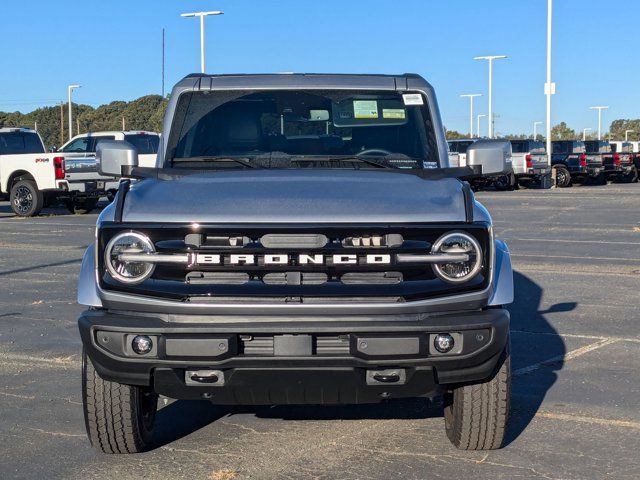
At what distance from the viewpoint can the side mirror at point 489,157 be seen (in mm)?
5676

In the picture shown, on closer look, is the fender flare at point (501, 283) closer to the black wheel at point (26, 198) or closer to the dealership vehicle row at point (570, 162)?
the black wheel at point (26, 198)

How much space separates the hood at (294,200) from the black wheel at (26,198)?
63.6ft

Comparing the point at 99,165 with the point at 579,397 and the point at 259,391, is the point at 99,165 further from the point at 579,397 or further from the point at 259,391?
the point at 579,397

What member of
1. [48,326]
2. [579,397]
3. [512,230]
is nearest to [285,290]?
Answer: [579,397]

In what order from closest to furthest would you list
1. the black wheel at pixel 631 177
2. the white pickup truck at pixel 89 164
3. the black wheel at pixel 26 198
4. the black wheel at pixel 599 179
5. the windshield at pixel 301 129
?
the windshield at pixel 301 129, the white pickup truck at pixel 89 164, the black wheel at pixel 26 198, the black wheel at pixel 599 179, the black wheel at pixel 631 177

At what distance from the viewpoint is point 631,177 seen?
45.1 meters

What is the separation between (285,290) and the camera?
4.37 m

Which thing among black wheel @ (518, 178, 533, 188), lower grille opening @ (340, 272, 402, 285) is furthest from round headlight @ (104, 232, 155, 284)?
black wheel @ (518, 178, 533, 188)

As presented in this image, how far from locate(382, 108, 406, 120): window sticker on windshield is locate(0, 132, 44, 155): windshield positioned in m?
19.4

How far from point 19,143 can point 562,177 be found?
22714 mm

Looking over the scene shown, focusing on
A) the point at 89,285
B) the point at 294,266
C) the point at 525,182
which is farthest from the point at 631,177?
the point at 89,285

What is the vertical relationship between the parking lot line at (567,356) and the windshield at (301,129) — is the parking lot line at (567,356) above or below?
below

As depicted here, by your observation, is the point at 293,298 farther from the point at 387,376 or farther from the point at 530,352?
the point at 530,352

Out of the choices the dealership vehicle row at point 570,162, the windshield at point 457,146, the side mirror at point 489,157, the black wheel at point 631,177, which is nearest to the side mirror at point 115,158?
the side mirror at point 489,157
